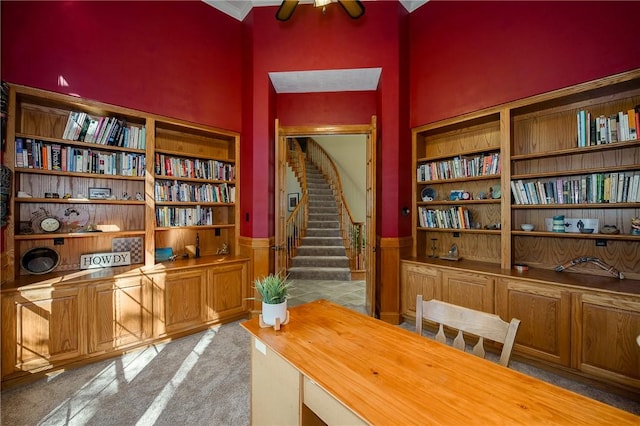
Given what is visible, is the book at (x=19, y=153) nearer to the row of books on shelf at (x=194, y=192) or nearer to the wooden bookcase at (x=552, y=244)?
the row of books on shelf at (x=194, y=192)

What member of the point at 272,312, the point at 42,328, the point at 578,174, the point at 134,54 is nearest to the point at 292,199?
the point at 134,54

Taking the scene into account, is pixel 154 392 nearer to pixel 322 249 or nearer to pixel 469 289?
pixel 469 289

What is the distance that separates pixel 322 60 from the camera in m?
3.50

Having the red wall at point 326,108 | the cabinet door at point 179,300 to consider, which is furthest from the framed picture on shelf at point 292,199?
the cabinet door at point 179,300

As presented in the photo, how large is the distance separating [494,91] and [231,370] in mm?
3995

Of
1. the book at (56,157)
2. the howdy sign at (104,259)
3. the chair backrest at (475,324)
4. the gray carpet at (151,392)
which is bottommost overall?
the gray carpet at (151,392)

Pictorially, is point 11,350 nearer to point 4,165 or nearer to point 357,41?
point 4,165

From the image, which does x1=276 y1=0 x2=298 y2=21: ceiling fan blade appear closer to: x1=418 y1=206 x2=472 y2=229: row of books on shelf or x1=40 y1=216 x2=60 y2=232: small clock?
x1=418 y1=206 x2=472 y2=229: row of books on shelf

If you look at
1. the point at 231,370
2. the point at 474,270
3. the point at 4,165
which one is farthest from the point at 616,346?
the point at 4,165

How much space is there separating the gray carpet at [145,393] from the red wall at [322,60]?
1566mm

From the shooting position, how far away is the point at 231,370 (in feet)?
7.97

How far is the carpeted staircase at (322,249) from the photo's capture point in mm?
5727

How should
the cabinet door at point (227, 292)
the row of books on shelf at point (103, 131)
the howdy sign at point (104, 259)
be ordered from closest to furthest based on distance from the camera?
the row of books on shelf at point (103, 131) < the howdy sign at point (104, 259) < the cabinet door at point (227, 292)

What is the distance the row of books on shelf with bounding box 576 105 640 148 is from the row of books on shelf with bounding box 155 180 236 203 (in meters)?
3.94
